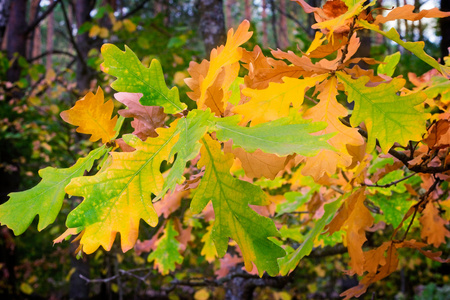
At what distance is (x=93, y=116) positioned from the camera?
87cm

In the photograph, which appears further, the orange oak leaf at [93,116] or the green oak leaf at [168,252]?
the green oak leaf at [168,252]

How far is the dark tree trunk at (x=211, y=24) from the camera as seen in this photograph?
8.84 feet

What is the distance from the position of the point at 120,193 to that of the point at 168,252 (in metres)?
1.42

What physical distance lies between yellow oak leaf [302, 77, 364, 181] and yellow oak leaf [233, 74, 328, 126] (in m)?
0.06

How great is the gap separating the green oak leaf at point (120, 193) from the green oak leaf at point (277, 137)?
0.11m

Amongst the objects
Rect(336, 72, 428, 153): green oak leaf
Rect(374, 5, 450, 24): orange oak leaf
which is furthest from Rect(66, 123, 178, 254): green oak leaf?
Rect(374, 5, 450, 24): orange oak leaf

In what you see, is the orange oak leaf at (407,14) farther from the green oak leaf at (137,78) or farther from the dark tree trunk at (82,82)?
the dark tree trunk at (82,82)

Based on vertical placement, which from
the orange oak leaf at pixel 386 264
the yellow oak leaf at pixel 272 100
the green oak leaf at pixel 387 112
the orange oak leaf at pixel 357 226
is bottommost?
the orange oak leaf at pixel 386 264

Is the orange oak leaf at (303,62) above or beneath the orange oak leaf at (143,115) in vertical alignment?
above

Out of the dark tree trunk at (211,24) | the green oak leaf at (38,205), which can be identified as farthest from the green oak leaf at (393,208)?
the dark tree trunk at (211,24)

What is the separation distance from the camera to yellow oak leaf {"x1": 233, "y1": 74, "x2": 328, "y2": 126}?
28.5 inches

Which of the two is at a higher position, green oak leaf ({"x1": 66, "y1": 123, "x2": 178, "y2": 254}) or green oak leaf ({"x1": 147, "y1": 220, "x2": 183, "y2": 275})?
green oak leaf ({"x1": 66, "y1": 123, "x2": 178, "y2": 254})

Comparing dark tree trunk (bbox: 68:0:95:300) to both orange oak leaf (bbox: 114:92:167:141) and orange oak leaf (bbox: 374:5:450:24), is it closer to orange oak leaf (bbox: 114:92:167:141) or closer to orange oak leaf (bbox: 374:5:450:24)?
orange oak leaf (bbox: 114:92:167:141)

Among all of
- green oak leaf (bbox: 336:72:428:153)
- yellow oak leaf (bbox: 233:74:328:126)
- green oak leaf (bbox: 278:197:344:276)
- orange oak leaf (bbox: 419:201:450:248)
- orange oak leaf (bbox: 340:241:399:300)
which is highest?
yellow oak leaf (bbox: 233:74:328:126)
